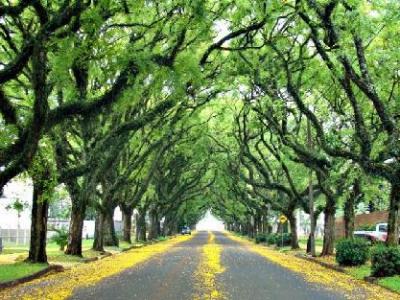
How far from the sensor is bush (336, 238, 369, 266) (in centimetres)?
2461

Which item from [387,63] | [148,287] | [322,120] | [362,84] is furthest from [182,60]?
[322,120]

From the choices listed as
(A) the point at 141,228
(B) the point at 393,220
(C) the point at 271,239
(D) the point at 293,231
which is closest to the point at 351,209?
(B) the point at 393,220

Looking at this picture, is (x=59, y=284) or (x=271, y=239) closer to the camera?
(x=59, y=284)

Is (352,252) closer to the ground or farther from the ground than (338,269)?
farther from the ground

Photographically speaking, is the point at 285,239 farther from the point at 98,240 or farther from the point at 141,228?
the point at 98,240

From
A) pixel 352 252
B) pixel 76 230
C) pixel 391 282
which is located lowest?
pixel 391 282

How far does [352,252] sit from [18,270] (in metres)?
12.2

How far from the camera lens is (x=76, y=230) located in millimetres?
30641

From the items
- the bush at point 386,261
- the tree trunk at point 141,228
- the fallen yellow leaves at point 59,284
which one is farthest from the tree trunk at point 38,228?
the tree trunk at point 141,228

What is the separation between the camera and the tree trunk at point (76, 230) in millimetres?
29953

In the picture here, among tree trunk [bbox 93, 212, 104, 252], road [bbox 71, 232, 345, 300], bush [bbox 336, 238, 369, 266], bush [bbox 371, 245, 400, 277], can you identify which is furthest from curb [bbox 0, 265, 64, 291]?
tree trunk [bbox 93, 212, 104, 252]

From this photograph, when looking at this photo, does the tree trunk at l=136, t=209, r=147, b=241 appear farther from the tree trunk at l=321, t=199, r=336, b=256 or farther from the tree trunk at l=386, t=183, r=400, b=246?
the tree trunk at l=386, t=183, r=400, b=246

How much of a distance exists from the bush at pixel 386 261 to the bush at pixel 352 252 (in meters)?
4.32

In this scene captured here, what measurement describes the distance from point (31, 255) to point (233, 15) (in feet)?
37.5
